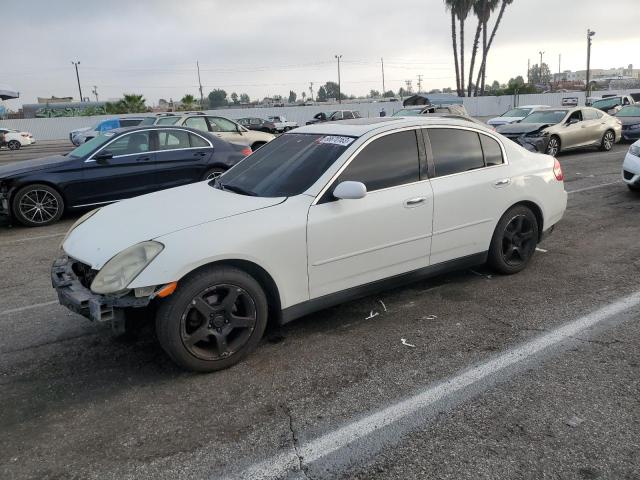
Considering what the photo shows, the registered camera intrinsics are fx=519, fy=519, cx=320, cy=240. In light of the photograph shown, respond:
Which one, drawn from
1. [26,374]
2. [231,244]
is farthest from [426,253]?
[26,374]

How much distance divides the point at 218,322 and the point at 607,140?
52.5 ft

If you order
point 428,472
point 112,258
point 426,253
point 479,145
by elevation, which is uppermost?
point 479,145

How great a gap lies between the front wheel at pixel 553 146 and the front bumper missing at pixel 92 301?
13678mm

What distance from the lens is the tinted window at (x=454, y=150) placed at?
447cm

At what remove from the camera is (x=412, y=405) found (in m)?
3.06

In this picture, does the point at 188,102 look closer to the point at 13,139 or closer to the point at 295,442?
the point at 13,139

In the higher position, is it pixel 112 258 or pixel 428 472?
pixel 112 258

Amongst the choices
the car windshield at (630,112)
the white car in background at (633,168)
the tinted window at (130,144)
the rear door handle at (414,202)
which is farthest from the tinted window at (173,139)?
the car windshield at (630,112)

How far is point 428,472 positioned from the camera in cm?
251

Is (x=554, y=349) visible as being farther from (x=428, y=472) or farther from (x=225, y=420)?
(x=225, y=420)

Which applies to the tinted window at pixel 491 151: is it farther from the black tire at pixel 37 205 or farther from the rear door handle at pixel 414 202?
the black tire at pixel 37 205

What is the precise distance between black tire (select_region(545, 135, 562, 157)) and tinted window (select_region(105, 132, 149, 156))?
10766mm

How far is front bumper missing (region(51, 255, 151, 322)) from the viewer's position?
317 cm

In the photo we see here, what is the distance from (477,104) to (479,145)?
4743 centimetres
